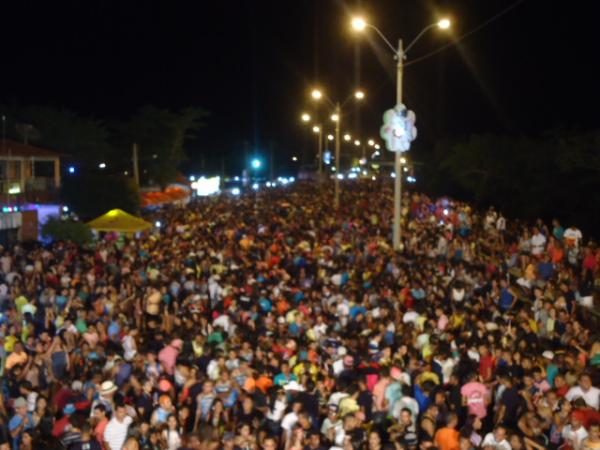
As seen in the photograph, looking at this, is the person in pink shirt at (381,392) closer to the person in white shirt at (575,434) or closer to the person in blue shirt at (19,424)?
the person in white shirt at (575,434)

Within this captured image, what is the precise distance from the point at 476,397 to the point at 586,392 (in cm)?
119

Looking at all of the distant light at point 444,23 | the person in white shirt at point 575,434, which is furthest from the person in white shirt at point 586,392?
the distant light at point 444,23

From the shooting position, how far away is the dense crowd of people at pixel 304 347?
816 cm

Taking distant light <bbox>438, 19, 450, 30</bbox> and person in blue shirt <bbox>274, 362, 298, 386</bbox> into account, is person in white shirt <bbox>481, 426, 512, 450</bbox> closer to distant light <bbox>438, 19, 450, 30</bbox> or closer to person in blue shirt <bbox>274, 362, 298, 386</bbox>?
person in blue shirt <bbox>274, 362, 298, 386</bbox>

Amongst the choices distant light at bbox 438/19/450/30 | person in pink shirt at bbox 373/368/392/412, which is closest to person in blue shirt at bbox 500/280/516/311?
person in pink shirt at bbox 373/368/392/412

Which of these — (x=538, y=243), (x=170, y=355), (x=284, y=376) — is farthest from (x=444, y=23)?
(x=284, y=376)

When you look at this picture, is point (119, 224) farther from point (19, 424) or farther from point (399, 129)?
point (19, 424)

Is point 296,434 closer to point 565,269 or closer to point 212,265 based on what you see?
point 565,269

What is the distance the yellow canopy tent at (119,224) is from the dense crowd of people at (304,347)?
73 cm

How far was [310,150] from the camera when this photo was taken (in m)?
136

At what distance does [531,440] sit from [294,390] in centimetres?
283

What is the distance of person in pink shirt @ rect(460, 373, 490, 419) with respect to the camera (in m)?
8.74

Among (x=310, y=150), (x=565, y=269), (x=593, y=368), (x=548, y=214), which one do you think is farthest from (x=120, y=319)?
(x=310, y=150)

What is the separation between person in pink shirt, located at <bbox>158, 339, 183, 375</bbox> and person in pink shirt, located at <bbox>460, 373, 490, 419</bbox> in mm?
4094
